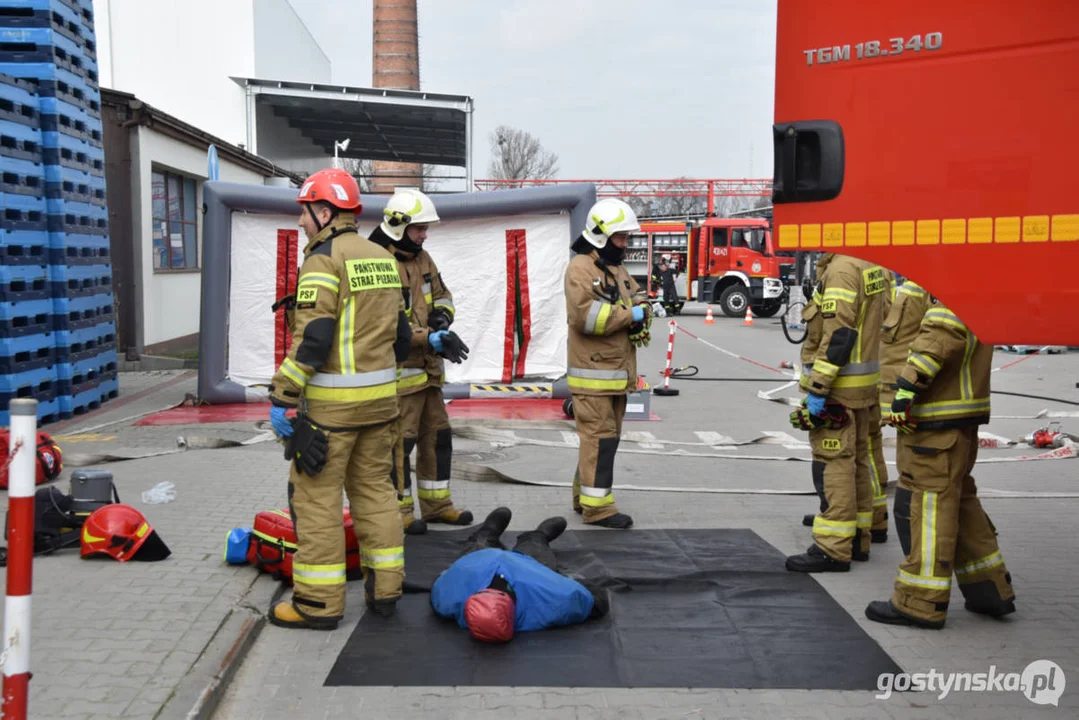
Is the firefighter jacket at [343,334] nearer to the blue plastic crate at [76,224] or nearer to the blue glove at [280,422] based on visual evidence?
the blue glove at [280,422]

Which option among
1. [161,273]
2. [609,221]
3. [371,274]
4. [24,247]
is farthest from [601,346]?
[161,273]

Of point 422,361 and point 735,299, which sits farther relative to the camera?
point 735,299

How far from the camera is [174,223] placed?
18.7 m

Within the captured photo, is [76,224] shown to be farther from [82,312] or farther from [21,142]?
[21,142]

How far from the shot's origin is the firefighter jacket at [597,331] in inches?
255

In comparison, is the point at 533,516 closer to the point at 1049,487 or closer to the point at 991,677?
the point at 991,677

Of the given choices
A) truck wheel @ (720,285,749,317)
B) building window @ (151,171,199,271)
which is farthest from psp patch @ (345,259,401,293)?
truck wheel @ (720,285,749,317)

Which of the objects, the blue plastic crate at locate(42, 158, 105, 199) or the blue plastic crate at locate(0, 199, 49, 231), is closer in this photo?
the blue plastic crate at locate(0, 199, 49, 231)

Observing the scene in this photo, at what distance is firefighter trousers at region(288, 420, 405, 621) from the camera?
15.4 feet

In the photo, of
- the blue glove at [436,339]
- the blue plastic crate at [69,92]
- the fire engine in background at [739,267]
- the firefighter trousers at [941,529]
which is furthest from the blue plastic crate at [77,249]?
the fire engine in background at [739,267]

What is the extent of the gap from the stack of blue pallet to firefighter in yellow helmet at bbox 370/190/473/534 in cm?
456

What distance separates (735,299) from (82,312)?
23560 mm

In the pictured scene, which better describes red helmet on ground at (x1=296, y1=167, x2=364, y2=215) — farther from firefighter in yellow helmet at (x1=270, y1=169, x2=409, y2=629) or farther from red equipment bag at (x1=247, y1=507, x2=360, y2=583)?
red equipment bag at (x1=247, y1=507, x2=360, y2=583)

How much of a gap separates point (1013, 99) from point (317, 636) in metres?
3.68
